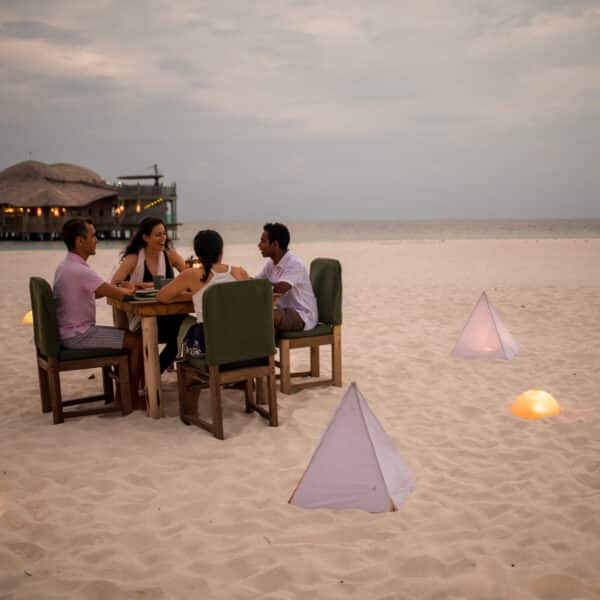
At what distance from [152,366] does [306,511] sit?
69.3 inches

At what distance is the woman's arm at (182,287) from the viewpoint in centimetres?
357

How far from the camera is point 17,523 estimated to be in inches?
98.4

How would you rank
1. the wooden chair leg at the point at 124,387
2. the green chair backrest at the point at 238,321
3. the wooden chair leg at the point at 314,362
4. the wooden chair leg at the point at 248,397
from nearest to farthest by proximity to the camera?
1. the green chair backrest at the point at 238,321
2. the wooden chair leg at the point at 124,387
3. the wooden chair leg at the point at 248,397
4. the wooden chair leg at the point at 314,362

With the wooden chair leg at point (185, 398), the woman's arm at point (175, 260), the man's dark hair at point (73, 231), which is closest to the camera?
the man's dark hair at point (73, 231)

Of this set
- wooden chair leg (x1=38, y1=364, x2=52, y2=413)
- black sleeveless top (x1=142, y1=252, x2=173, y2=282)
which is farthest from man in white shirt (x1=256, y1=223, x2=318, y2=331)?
wooden chair leg (x1=38, y1=364, x2=52, y2=413)

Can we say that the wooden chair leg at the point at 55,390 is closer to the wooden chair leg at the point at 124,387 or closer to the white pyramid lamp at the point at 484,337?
the wooden chair leg at the point at 124,387

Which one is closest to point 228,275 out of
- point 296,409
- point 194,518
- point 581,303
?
point 296,409

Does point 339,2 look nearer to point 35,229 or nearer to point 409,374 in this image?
point 409,374

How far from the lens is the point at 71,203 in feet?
126

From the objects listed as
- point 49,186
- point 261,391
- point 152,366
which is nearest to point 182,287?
point 152,366

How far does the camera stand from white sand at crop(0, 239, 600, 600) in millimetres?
2061

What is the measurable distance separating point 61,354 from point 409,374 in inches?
118

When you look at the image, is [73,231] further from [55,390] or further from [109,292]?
[55,390]

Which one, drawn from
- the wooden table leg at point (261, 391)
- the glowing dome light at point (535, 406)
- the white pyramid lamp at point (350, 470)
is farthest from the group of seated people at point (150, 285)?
the glowing dome light at point (535, 406)
